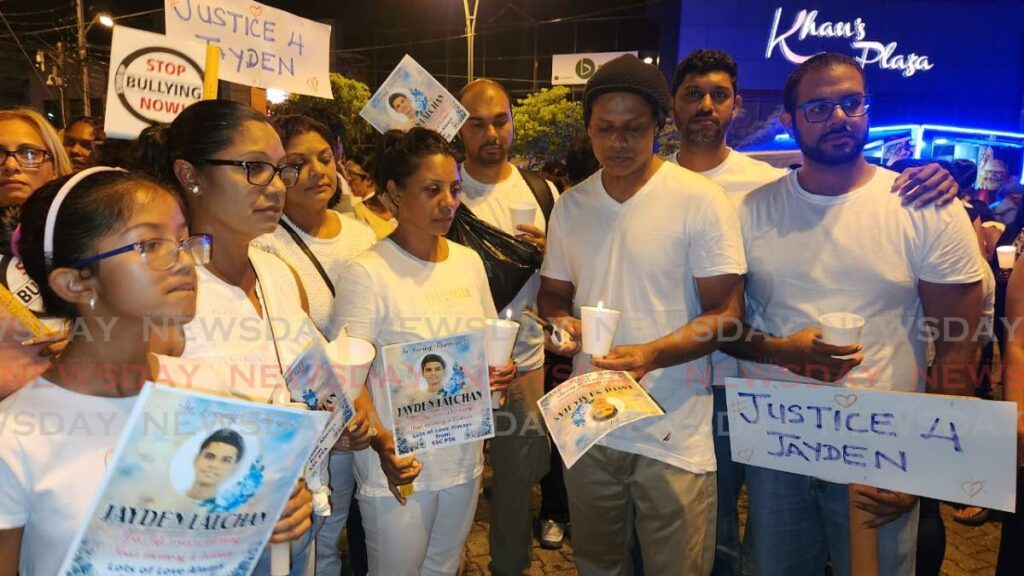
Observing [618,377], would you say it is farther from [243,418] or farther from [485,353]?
[243,418]

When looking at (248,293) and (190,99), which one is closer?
(248,293)

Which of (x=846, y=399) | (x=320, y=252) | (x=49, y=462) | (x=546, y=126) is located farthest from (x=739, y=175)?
(x=546, y=126)

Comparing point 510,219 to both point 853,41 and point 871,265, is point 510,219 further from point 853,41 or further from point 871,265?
point 853,41

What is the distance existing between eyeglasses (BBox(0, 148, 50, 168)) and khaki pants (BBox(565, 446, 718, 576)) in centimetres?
287

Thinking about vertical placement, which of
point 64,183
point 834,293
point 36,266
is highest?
point 64,183

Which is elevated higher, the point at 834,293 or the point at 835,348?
the point at 834,293

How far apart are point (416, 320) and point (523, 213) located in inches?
45.5

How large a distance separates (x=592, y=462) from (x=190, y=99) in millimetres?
2896

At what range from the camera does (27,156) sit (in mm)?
2914

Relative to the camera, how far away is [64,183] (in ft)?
5.28

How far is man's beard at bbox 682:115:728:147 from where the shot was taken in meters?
3.78

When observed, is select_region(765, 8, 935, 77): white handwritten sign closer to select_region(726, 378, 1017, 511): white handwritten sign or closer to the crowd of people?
the crowd of people

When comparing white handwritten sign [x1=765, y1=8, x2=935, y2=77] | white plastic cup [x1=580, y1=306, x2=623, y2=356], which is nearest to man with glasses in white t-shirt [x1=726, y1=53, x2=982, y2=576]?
white plastic cup [x1=580, y1=306, x2=623, y2=356]

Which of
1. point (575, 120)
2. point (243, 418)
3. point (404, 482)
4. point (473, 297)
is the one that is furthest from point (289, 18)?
point (575, 120)
